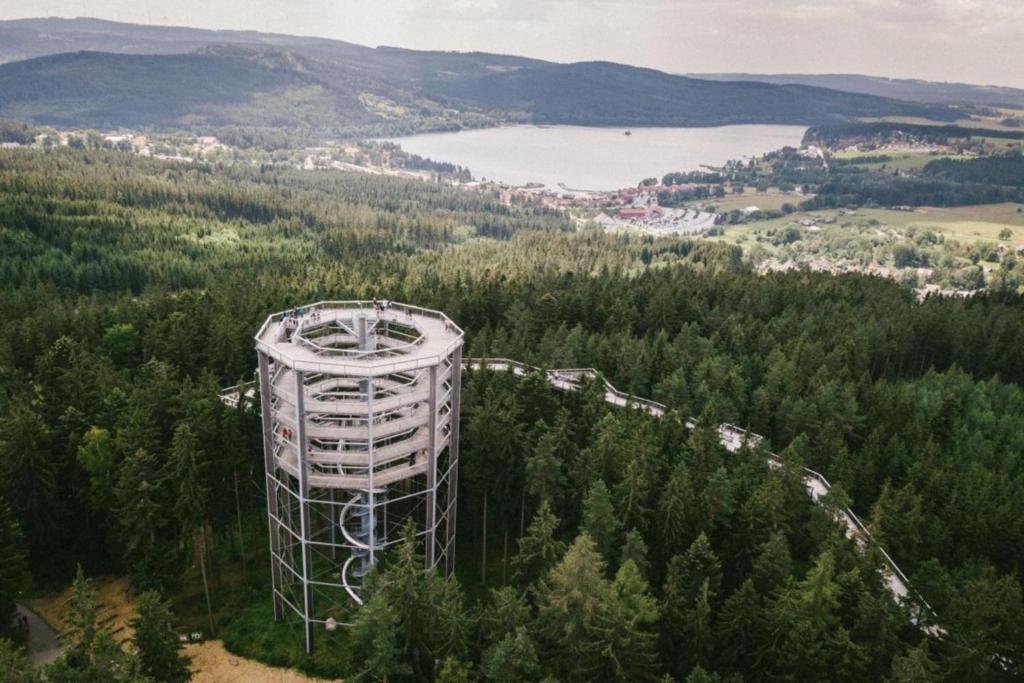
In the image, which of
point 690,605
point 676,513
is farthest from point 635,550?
point 676,513

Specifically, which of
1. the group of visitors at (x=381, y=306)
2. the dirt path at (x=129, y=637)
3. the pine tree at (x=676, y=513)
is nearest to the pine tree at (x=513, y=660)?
the pine tree at (x=676, y=513)

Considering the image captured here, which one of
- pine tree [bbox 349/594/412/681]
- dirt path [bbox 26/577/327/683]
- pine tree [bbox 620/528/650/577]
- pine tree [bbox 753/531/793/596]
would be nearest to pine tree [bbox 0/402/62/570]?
dirt path [bbox 26/577/327/683]

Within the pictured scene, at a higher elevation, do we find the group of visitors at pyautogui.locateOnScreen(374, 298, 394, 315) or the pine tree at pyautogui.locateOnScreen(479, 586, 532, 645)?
the group of visitors at pyautogui.locateOnScreen(374, 298, 394, 315)

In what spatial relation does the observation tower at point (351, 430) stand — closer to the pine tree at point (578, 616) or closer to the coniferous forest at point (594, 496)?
the coniferous forest at point (594, 496)

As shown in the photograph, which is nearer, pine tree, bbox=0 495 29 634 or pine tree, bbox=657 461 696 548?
pine tree, bbox=0 495 29 634

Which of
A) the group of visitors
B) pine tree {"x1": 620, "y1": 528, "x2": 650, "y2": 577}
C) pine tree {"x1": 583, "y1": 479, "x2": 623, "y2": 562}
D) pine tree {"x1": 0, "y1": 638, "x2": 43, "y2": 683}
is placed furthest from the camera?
the group of visitors

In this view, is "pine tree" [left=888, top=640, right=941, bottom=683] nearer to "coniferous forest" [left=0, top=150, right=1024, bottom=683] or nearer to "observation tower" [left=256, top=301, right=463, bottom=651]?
"coniferous forest" [left=0, top=150, right=1024, bottom=683]

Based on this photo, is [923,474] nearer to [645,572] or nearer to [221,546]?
[645,572]
